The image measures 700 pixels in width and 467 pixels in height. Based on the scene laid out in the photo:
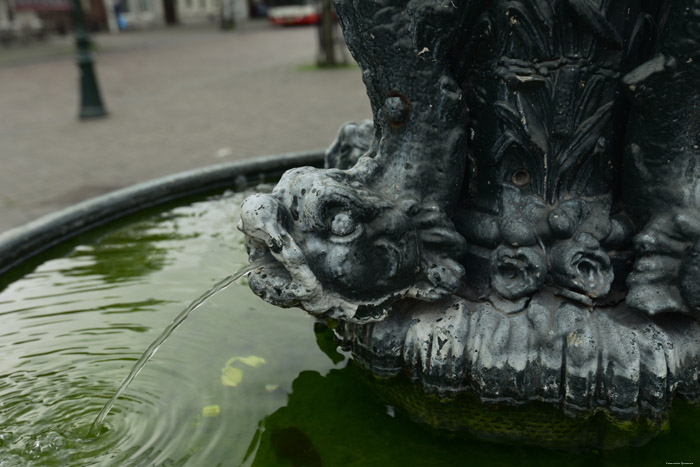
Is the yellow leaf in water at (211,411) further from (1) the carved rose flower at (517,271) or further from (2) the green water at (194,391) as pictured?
(1) the carved rose flower at (517,271)

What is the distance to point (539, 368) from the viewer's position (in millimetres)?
1866

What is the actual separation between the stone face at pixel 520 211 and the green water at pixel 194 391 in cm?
34

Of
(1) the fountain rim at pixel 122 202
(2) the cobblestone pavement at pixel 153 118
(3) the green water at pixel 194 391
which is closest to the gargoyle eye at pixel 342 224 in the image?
(3) the green water at pixel 194 391

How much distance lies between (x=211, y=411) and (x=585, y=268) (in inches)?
54.4

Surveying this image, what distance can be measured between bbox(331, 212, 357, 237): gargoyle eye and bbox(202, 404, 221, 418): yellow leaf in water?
97 centimetres

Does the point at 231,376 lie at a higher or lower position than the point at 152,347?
lower

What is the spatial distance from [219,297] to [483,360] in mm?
1723

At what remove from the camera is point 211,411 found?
2379mm

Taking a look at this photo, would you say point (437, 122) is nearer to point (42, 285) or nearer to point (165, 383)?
point (165, 383)

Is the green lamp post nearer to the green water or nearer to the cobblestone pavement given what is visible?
the cobblestone pavement

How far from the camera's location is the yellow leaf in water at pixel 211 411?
7.74 feet

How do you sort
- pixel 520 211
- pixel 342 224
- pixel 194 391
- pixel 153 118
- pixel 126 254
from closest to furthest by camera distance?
1. pixel 342 224
2. pixel 520 211
3. pixel 194 391
4. pixel 126 254
5. pixel 153 118

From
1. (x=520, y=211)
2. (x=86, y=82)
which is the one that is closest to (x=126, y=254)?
(x=520, y=211)

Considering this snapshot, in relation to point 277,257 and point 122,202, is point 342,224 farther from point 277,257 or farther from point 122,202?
point 122,202
